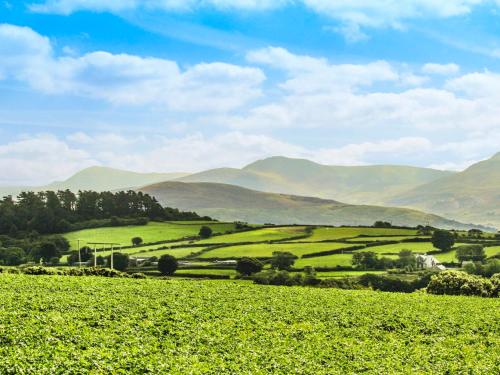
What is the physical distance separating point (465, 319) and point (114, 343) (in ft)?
116

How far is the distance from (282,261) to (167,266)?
2752 centimetres

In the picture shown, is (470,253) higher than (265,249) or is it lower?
lower

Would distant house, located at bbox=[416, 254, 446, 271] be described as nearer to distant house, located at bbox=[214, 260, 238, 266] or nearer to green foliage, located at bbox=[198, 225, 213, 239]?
distant house, located at bbox=[214, 260, 238, 266]

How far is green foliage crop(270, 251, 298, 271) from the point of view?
5207 inches

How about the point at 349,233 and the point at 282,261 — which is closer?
the point at 282,261

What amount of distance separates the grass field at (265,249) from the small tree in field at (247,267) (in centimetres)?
1870

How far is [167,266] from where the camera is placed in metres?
127

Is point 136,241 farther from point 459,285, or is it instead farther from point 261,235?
point 459,285

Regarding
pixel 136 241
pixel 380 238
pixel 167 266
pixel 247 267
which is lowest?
pixel 247 267

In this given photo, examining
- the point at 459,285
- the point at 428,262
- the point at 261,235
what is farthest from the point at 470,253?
the point at 459,285

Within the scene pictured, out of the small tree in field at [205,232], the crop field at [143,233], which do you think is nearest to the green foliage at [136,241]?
the crop field at [143,233]

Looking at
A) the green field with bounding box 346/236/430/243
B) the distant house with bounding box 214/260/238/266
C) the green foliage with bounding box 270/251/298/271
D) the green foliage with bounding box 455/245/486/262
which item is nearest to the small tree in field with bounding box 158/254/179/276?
the distant house with bounding box 214/260/238/266

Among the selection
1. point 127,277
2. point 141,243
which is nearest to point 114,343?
point 127,277

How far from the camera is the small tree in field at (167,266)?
125825 millimetres
